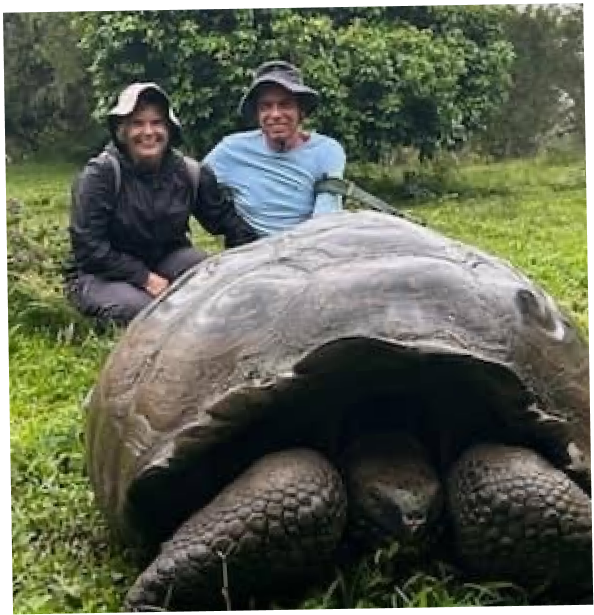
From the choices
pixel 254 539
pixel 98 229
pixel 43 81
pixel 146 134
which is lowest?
Result: pixel 43 81

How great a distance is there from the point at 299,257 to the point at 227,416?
0.89ft

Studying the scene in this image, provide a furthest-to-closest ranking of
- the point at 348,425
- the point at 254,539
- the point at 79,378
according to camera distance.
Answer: the point at 79,378 → the point at 348,425 → the point at 254,539

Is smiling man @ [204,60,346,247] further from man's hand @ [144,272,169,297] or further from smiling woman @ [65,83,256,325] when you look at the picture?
man's hand @ [144,272,169,297]

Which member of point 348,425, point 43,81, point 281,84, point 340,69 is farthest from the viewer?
point 43,81

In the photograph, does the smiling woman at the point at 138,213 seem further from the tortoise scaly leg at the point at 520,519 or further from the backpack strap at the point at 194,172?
the tortoise scaly leg at the point at 520,519

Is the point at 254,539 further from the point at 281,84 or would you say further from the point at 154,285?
the point at 281,84

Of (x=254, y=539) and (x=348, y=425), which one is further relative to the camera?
(x=348, y=425)

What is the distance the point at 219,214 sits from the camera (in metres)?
3.16

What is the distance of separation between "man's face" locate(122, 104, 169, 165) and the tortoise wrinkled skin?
1.25 meters

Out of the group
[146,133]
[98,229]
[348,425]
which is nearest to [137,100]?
[146,133]

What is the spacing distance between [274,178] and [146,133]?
1.09ft

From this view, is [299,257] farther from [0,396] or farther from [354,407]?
[0,396]

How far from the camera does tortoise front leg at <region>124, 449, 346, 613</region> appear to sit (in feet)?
5.06

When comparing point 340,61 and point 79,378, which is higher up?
point 340,61
